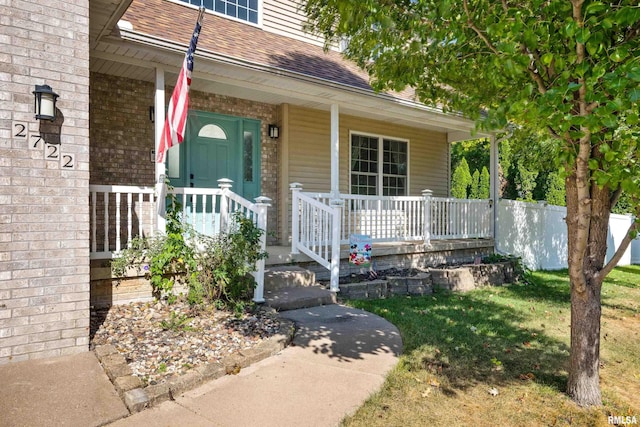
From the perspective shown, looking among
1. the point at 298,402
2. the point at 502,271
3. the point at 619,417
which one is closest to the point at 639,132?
the point at 619,417

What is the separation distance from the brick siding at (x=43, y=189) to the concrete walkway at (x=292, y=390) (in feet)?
1.52

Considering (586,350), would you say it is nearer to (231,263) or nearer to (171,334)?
(231,263)

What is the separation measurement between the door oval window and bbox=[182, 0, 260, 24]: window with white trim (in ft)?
8.31

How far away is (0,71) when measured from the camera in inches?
134

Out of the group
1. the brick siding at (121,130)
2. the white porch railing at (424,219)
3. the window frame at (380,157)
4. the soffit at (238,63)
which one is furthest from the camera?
the window frame at (380,157)

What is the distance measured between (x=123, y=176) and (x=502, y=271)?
24.2 feet

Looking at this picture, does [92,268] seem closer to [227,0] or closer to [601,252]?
[601,252]

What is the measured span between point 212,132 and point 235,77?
163 cm

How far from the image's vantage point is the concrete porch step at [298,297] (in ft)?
16.8

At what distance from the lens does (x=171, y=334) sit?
13.2 ft

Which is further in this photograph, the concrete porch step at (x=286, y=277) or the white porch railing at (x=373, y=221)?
the white porch railing at (x=373, y=221)

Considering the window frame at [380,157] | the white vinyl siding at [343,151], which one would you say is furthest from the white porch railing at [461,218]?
the white vinyl siding at [343,151]

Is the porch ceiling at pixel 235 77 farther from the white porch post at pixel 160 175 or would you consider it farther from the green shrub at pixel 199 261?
the green shrub at pixel 199 261

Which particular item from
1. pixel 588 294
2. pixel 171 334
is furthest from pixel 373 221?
pixel 588 294
